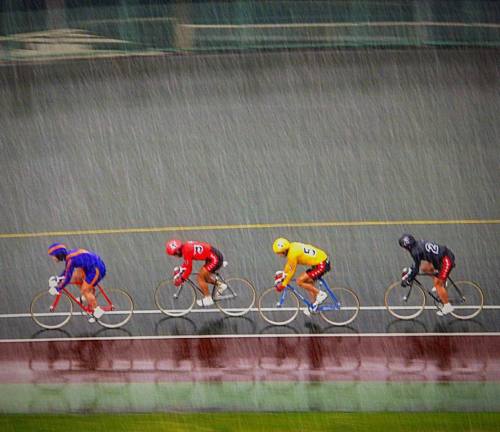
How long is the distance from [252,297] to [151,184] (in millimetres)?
5471

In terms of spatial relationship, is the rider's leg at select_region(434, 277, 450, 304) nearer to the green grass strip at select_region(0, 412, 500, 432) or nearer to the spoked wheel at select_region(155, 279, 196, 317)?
the green grass strip at select_region(0, 412, 500, 432)

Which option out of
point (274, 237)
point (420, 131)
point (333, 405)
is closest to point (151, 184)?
point (274, 237)

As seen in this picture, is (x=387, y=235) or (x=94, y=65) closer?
(x=387, y=235)

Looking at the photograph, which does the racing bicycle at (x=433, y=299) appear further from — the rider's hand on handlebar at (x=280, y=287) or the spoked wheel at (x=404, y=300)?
the rider's hand on handlebar at (x=280, y=287)

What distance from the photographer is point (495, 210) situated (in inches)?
755

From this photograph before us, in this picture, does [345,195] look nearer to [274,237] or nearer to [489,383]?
[274,237]

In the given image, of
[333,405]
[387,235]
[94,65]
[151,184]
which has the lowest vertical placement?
[333,405]

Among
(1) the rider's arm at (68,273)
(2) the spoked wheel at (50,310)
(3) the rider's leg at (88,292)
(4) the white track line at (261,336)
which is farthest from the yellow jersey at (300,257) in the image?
(2) the spoked wheel at (50,310)

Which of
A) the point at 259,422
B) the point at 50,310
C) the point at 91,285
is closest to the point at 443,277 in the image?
the point at 259,422

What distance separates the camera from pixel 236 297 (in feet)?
54.9

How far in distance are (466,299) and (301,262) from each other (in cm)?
328

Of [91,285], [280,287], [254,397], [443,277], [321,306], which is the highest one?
[91,285]

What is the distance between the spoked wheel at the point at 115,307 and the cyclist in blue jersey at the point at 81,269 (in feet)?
1.35

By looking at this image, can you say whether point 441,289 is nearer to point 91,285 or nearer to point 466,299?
point 466,299
